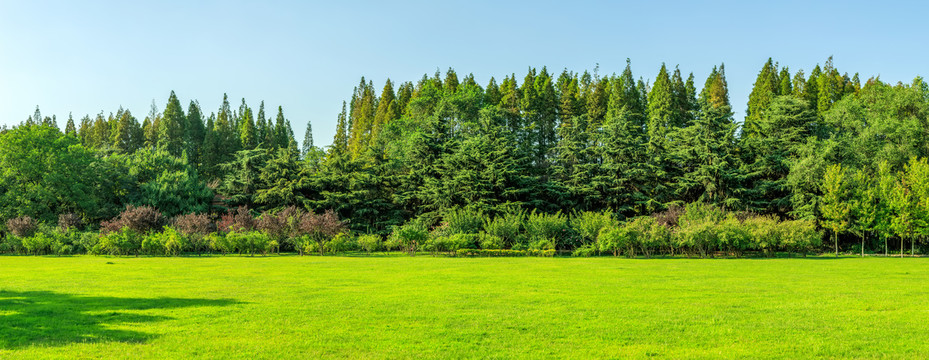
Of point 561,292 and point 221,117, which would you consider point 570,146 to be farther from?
point 221,117

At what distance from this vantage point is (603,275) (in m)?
17.7

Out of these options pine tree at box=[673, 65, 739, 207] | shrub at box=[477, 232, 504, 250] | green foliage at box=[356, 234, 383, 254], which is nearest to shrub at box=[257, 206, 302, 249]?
green foliage at box=[356, 234, 383, 254]

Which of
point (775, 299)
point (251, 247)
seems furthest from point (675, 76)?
point (775, 299)

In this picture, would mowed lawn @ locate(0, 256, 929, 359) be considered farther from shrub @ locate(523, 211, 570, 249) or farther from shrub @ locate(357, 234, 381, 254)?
shrub @ locate(523, 211, 570, 249)

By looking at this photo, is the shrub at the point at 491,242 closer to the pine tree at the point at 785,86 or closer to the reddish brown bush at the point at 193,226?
the reddish brown bush at the point at 193,226

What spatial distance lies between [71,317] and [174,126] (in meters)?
70.5

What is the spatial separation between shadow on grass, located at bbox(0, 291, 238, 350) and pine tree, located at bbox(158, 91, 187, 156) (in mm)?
64724

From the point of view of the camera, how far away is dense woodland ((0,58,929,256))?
31766 millimetres

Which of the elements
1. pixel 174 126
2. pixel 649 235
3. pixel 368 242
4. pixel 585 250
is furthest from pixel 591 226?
pixel 174 126

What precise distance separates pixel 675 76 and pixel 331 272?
59.6 m

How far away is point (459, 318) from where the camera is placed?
363 inches

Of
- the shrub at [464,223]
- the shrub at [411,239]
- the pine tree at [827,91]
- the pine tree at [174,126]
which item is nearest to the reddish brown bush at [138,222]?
the shrub at [411,239]

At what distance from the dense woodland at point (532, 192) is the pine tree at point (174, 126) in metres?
26.6

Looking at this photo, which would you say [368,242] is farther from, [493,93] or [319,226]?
[493,93]
